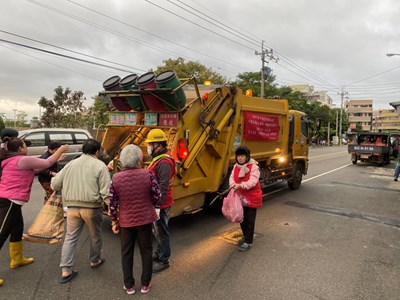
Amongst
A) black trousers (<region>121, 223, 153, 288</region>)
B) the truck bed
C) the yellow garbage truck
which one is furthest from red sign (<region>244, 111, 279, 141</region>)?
the truck bed

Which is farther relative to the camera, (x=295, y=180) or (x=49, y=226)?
(x=295, y=180)

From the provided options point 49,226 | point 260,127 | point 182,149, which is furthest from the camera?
point 260,127

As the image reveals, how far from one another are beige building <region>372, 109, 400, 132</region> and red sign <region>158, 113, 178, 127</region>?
374 feet

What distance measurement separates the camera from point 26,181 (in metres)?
3.79

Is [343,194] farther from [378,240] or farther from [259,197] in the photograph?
[259,197]

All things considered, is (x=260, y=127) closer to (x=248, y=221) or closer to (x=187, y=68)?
(x=248, y=221)

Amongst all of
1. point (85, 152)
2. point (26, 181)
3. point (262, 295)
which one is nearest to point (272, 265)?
point (262, 295)

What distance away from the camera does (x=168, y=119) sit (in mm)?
4949

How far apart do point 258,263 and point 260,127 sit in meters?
3.53

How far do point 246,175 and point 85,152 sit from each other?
7.45ft

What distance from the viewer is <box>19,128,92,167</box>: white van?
1032cm

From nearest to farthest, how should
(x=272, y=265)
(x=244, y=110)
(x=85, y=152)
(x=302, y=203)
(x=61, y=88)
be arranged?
(x=85, y=152), (x=272, y=265), (x=244, y=110), (x=302, y=203), (x=61, y=88)

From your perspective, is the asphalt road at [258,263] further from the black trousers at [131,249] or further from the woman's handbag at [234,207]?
the woman's handbag at [234,207]

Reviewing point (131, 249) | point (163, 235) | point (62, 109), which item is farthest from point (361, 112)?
point (131, 249)
